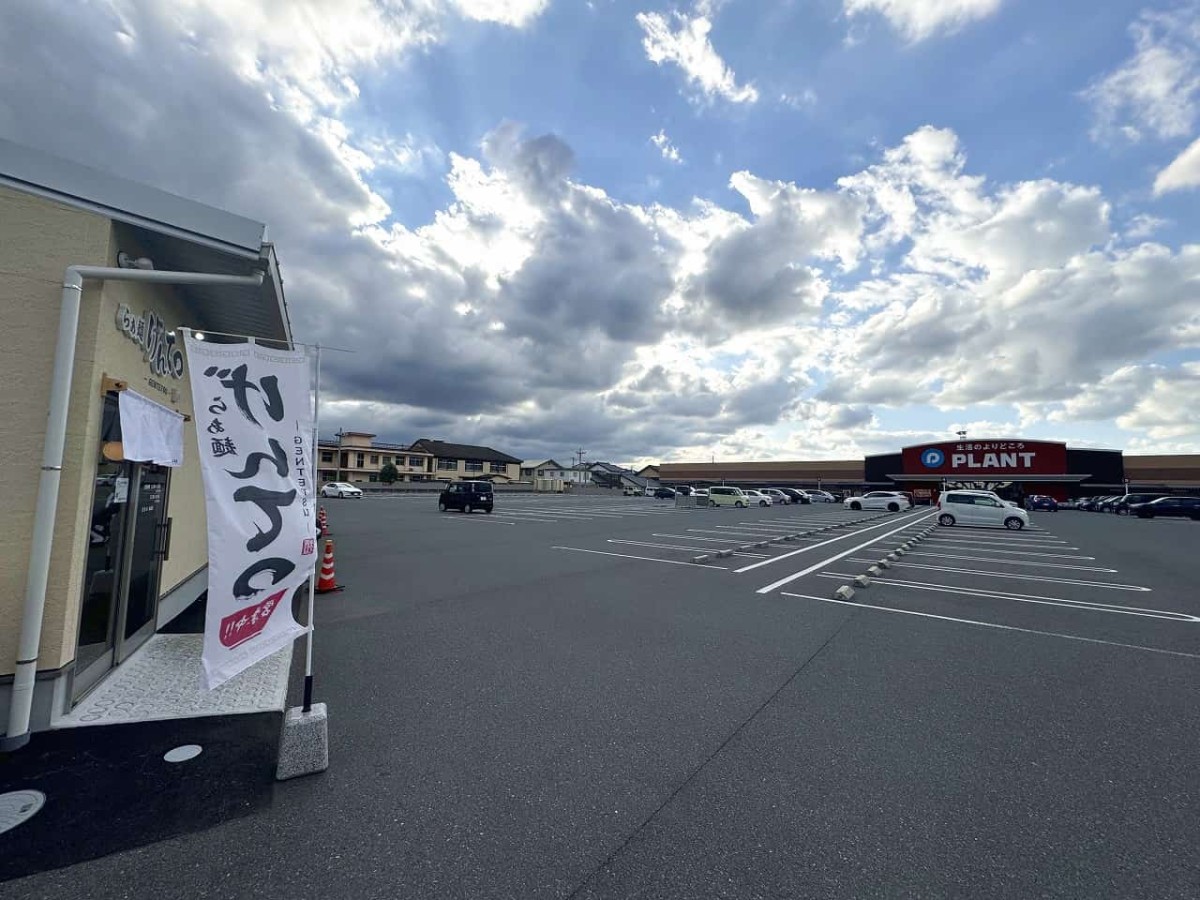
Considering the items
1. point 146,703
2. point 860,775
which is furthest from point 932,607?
point 146,703

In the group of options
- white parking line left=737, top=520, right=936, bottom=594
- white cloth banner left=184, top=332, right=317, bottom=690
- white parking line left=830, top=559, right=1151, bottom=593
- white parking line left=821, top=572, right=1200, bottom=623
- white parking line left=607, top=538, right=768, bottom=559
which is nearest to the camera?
white cloth banner left=184, top=332, right=317, bottom=690

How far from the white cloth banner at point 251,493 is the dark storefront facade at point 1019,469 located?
57609mm

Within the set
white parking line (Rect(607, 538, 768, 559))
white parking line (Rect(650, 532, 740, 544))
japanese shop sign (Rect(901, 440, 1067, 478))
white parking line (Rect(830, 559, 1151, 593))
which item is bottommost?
white parking line (Rect(830, 559, 1151, 593))

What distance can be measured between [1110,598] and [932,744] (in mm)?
7331

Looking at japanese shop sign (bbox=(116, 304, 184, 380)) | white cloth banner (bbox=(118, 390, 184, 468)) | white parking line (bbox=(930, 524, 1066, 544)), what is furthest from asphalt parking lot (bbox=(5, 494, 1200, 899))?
white parking line (bbox=(930, 524, 1066, 544))

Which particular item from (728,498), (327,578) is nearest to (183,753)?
(327,578)

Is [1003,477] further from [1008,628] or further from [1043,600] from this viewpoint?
[1008,628]

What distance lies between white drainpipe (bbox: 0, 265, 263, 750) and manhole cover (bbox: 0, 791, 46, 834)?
2.11ft

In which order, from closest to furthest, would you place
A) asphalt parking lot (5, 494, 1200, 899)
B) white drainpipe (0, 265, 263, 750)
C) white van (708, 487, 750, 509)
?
asphalt parking lot (5, 494, 1200, 899) → white drainpipe (0, 265, 263, 750) → white van (708, 487, 750, 509)

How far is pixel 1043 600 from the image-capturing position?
308 inches

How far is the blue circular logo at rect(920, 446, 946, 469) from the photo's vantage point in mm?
50625

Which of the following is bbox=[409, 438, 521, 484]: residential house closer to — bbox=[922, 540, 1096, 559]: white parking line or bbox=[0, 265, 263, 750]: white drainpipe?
bbox=[922, 540, 1096, 559]: white parking line

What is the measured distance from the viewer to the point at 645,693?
13.5ft

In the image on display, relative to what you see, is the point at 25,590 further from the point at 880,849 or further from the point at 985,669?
the point at 985,669
